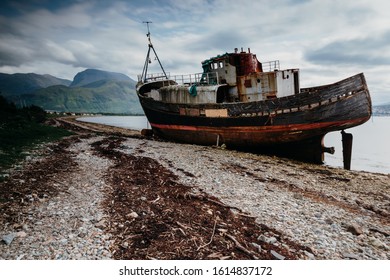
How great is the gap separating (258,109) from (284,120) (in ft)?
6.56

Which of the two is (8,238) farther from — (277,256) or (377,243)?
(377,243)

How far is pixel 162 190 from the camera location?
8914 millimetres

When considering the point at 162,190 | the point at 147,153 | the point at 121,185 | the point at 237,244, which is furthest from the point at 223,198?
the point at 147,153

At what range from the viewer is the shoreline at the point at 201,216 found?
5.20m

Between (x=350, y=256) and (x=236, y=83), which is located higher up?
(x=236, y=83)

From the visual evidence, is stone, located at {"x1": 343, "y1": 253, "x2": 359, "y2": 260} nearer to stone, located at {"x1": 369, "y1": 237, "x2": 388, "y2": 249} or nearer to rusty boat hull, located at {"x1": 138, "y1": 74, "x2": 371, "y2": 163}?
stone, located at {"x1": 369, "y1": 237, "x2": 388, "y2": 249}

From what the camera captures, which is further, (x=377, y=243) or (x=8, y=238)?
(x=377, y=243)

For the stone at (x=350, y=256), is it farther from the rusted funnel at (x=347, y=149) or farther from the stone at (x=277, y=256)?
the rusted funnel at (x=347, y=149)

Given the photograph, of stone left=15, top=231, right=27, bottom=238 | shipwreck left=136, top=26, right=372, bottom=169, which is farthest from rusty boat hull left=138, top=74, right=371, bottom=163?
stone left=15, top=231, right=27, bottom=238

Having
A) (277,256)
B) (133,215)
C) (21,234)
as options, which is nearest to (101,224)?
(133,215)

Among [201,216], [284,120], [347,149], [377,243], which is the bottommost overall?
[377,243]

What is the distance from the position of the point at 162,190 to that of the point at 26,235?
14.5 ft

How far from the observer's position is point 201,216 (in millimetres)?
6812

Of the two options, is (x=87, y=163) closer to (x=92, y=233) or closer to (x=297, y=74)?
(x=92, y=233)
